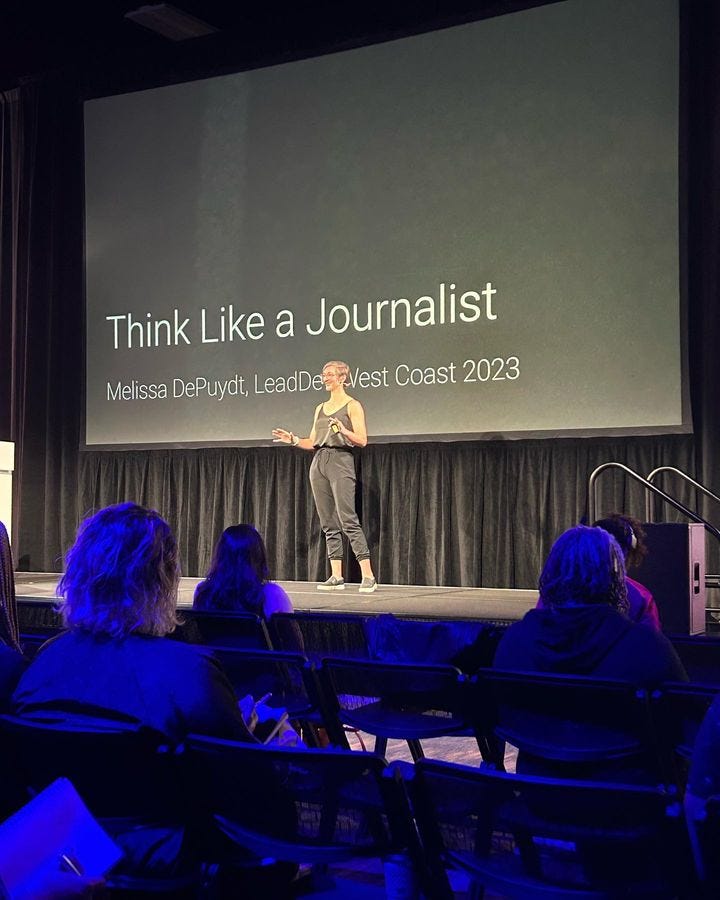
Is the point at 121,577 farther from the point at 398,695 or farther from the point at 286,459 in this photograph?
the point at 286,459

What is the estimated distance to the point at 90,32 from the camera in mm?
9461

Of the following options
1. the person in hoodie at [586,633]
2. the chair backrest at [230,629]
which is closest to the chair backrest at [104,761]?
the person in hoodie at [586,633]

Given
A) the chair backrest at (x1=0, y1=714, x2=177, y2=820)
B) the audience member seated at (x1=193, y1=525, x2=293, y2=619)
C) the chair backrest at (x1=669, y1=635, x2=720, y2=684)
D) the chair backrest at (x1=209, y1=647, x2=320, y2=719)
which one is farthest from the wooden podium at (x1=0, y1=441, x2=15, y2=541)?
the chair backrest at (x1=0, y1=714, x2=177, y2=820)

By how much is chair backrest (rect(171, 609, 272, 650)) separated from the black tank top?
13.3 feet

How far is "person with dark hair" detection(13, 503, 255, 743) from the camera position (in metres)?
1.83

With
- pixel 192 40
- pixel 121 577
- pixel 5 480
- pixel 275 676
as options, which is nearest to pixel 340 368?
pixel 5 480

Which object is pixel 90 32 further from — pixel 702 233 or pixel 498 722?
pixel 498 722

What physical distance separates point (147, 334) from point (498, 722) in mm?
7296

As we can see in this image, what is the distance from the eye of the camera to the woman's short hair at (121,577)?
1903mm

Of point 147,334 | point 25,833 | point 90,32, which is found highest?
point 90,32

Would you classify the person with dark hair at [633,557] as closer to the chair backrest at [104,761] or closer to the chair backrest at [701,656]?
the chair backrest at [701,656]

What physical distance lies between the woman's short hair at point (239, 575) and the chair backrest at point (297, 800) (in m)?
1.82

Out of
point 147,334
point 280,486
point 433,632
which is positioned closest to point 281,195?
point 147,334

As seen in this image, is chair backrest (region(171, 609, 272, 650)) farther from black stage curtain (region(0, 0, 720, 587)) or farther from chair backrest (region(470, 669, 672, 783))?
black stage curtain (region(0, 0, 720, 587))
